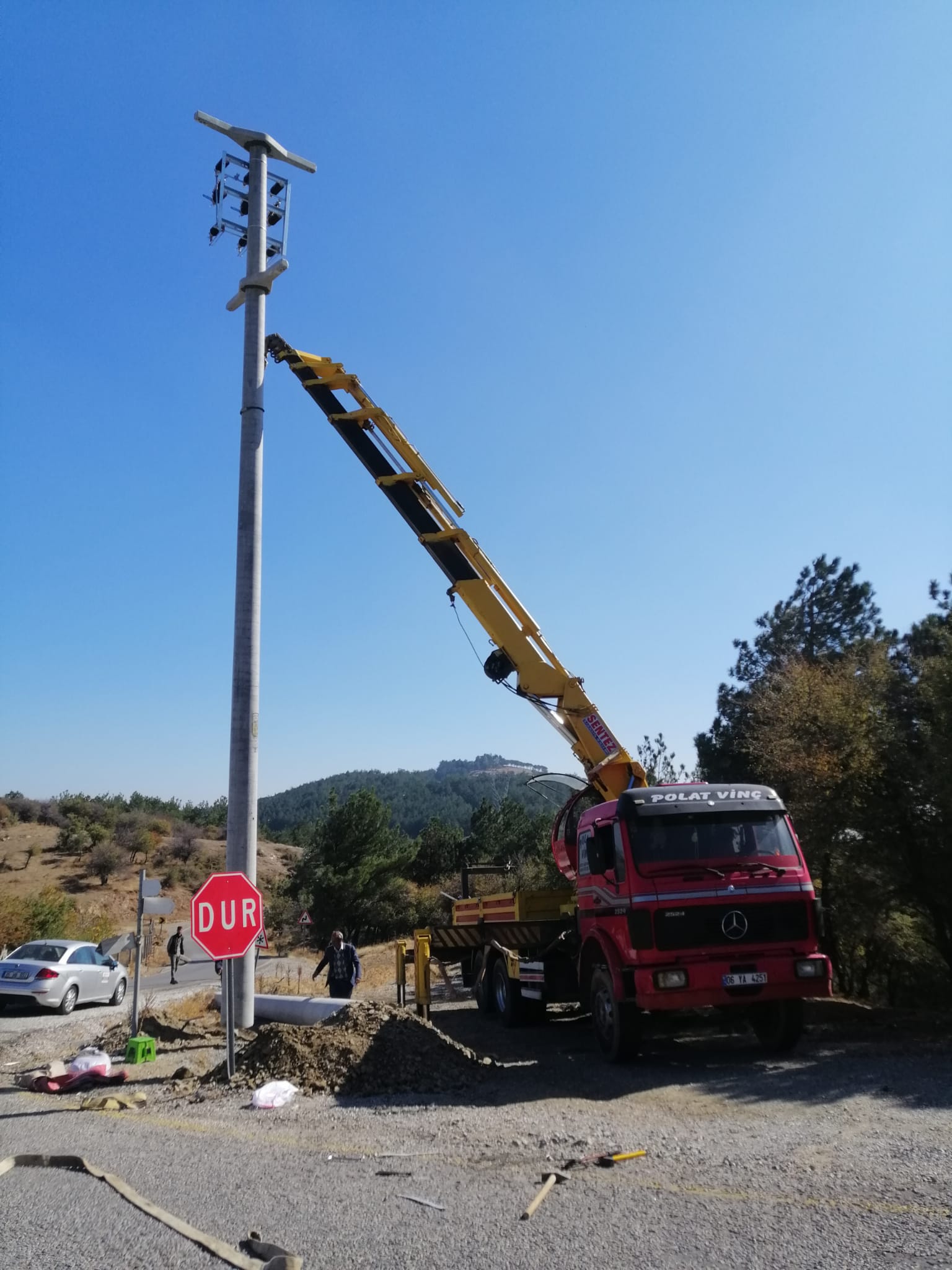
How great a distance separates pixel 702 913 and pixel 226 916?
16.7ft

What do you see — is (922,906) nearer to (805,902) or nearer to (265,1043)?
(805,902)

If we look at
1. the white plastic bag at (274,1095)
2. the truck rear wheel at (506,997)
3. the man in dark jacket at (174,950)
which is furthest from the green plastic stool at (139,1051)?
the man in dark jacket at (174,950)

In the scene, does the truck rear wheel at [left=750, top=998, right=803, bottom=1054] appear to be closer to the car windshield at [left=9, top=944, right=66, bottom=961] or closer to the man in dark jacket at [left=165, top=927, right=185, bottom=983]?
the car windshield at [left=9, top=944, right=66, bottom=961]

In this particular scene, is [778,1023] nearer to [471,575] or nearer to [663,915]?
[663,915]

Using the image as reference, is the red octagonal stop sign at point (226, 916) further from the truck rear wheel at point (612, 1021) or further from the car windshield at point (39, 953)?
the car windshield at point (39, 953)

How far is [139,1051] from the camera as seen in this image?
10.9m

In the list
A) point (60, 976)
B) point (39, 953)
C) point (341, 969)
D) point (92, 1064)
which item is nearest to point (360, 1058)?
point (92, 1064)

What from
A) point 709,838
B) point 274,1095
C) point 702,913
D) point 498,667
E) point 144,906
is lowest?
point 274,1095

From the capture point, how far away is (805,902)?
10.1m

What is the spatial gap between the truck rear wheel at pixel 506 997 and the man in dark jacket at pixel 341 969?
7.46 feet

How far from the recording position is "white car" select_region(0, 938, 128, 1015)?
1658 cm

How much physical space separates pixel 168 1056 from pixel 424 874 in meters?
52.6

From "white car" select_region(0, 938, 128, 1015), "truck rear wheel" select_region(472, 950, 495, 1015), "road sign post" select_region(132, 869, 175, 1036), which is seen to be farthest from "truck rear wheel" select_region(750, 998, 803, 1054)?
"white car" select_region(0, 938, 128, 1015)

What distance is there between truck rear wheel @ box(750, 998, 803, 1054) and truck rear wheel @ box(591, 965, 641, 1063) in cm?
161
